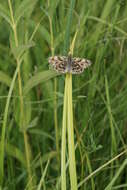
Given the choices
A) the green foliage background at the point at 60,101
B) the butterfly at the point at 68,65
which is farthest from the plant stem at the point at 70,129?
the green foliage background at the point at 60,101

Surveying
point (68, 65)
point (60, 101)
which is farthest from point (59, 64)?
point (60, 101)

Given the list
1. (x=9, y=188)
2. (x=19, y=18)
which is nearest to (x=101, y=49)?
(x=19, y=18)

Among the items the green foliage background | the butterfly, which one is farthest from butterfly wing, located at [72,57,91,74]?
the green foliage background

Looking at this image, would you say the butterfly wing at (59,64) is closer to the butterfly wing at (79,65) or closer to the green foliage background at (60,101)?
the butterfly wing at (79,65)

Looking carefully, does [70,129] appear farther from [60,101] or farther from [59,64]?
[60,101]

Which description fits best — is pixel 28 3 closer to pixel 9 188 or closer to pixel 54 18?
pixel 54 18
